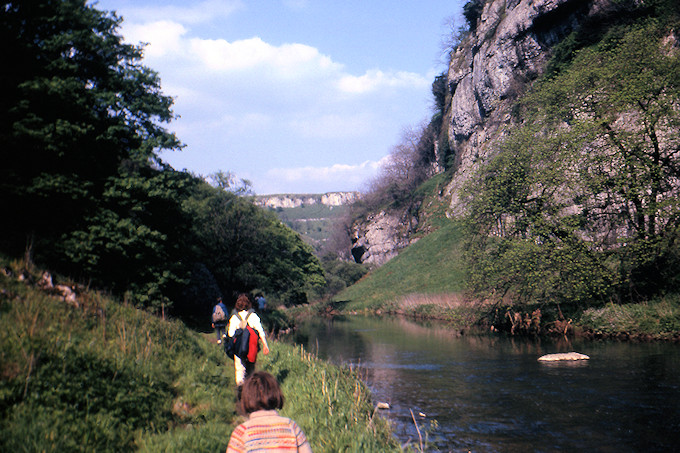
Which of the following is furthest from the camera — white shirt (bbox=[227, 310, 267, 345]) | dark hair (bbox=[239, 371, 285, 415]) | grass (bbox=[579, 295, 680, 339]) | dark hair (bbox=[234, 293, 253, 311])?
grass (bbox=[579, 295, 680, 339])

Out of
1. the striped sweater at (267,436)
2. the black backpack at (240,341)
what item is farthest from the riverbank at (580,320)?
the striped sweater at (267,436)

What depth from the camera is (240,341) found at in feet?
30.4

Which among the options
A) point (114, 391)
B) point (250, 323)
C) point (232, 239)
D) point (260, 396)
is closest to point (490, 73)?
point (232, 239)

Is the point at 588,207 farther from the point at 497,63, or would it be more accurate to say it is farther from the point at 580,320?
the point at 497,63

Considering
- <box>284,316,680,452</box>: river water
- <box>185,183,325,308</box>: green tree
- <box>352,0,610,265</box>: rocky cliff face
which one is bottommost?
<box>284,316,680,452</box>: river water

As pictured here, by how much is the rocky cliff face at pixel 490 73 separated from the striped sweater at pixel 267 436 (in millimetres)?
38651

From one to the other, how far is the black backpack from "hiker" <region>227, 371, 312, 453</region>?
5677 millimetres

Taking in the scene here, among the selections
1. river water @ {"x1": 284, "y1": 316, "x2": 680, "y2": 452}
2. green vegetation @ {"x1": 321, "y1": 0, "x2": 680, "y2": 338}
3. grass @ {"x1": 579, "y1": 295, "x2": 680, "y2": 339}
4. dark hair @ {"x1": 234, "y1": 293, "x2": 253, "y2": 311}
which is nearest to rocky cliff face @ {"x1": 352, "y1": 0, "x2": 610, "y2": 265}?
green vegetation @ {"x1": 321, "y1": 0, "x2": 680, "y2": 338}

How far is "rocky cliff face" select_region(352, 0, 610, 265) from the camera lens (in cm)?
5169

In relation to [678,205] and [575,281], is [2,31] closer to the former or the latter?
[575,281]

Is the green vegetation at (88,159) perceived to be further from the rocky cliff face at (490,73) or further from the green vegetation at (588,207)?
the rocky cliff face at (490,73)

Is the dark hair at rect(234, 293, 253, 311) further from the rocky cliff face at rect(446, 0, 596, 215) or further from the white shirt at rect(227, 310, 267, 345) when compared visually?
the rocky cliff face at rect(446, 0, 596, 215)

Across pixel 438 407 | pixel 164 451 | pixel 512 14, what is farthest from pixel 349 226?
pixel 164 451

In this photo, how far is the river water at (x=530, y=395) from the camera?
10094 millimetres
